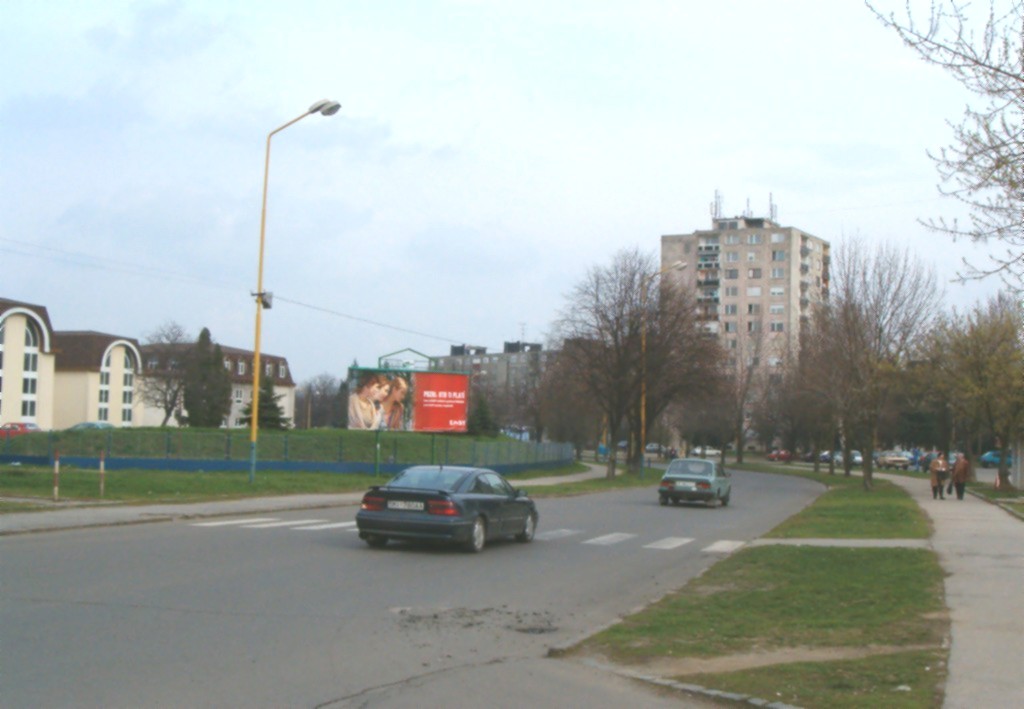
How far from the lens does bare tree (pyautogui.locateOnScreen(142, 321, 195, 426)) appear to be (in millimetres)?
83125

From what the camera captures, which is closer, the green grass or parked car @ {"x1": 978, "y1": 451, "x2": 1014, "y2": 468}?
the green grass

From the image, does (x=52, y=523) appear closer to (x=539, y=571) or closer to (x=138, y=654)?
(x=539, y=571)

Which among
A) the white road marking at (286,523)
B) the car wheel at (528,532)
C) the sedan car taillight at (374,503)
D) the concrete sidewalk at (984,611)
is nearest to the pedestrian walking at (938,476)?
the concrete sidewalk at (984,611)

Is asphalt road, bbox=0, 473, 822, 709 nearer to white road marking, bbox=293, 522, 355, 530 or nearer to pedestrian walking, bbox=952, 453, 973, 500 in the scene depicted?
white road marking, bbox=293, 522, 355, 530

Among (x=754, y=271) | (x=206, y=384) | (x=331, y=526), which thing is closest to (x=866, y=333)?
(x=331, y=526)

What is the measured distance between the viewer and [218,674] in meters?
7.43

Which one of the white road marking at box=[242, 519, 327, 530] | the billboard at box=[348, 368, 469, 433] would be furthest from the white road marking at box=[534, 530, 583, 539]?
the billboard at box=[348, 368, 469, 433]

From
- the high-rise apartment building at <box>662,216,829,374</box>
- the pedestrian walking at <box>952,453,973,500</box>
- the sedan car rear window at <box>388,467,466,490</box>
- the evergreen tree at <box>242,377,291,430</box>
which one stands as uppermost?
the high-rise apartment building at <box>662,216,829,374</box>

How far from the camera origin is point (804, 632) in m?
9.73

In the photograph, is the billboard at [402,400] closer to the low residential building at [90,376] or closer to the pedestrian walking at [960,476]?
the pedestrian walking at [960,476]

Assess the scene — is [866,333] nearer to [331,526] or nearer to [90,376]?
[331,526]

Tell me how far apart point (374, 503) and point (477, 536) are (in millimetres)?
1733

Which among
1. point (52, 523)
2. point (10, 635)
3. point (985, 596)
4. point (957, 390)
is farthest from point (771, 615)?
point (957, 390)

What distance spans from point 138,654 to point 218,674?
3.03 ft
